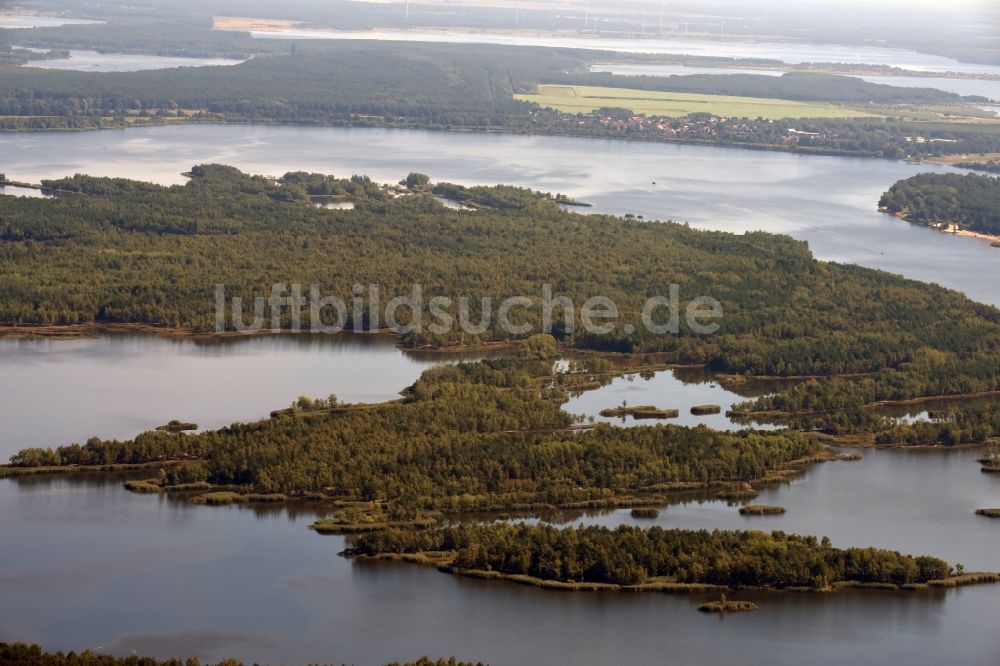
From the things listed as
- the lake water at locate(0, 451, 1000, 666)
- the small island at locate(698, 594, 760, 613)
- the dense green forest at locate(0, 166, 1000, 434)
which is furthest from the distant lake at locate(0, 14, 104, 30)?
the small island at locate(698, 594, 760, 613)

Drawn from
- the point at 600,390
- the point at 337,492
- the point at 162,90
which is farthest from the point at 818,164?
the point at 337,492

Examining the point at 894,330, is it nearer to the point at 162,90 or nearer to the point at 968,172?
the point at 968,172

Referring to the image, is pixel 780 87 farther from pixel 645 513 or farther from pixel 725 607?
pixel 725 607

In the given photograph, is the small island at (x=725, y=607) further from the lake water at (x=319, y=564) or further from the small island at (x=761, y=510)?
the small island at (x=761, y=510)

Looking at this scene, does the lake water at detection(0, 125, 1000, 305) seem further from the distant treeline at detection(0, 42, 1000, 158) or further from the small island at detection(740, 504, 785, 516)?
the small island at detection(740, 504, 785, 516)

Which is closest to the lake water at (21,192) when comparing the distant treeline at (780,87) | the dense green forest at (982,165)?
the dense green forest at (982,165)
